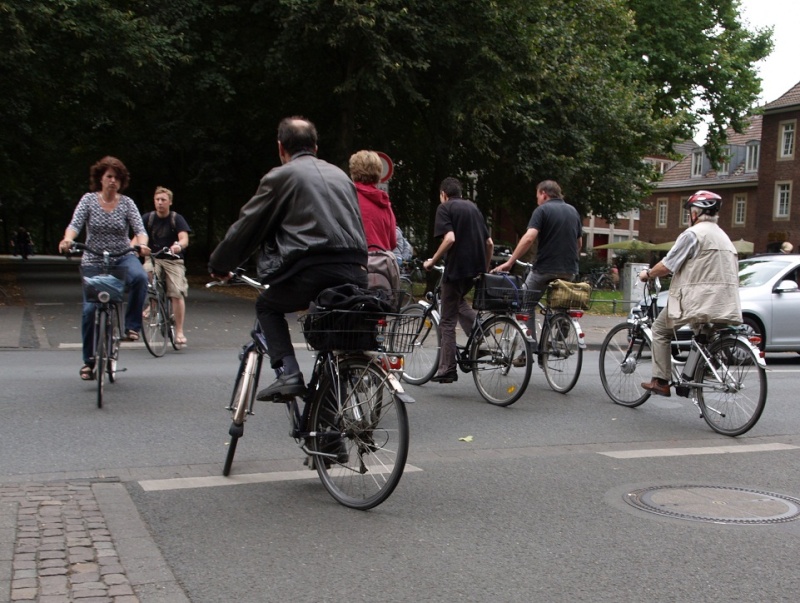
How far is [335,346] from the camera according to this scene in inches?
189

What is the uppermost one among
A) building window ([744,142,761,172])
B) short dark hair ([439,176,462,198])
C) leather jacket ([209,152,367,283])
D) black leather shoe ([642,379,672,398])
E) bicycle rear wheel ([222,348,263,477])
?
building window ([744,142,761,172])

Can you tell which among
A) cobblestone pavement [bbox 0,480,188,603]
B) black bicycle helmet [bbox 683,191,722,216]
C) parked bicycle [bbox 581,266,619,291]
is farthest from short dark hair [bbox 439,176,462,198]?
parked bicycle [bbox 581,266,619,291]

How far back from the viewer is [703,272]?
7336 millimetres

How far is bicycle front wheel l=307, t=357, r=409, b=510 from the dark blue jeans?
1.11 ft

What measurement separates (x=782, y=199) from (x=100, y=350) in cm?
5121

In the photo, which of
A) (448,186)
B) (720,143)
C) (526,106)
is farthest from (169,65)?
(720,143)

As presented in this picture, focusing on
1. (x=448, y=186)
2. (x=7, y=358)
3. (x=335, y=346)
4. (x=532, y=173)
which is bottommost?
(x=7, y=358)

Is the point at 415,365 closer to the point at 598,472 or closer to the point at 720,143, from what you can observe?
the point at 598,472

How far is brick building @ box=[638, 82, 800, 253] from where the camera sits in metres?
51.7

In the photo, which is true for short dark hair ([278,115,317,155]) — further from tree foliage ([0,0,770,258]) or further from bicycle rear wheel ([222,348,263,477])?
tree foliage ([0,0,770,258])

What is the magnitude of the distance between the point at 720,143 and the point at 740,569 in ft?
139

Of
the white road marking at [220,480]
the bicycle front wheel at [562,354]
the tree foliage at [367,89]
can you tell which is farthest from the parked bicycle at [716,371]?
the tree foliage at [367,89]

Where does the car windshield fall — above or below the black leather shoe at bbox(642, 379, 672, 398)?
above

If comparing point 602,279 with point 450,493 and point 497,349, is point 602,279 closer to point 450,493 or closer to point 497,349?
point 497,349
